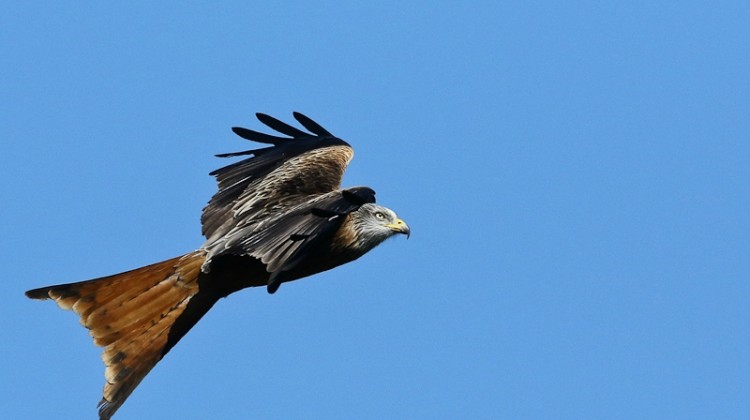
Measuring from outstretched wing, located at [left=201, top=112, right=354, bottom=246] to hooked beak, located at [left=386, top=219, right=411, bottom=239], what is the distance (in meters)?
0.91

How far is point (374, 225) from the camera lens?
37.7ft

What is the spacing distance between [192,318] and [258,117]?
345 centimetres

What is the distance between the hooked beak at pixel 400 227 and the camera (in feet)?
37.9

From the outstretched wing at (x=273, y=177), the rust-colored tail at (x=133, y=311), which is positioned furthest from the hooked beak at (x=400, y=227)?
the rust-colored tail at (x=133, y=311)

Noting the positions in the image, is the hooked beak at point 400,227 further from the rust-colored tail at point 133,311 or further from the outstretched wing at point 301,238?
the rust-colored tail at point 133,311

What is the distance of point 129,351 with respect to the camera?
36.1 ft

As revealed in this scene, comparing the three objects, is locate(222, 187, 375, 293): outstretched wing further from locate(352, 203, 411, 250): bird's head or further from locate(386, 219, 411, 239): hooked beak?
locate(386, 219, 411, 239): hooked beak

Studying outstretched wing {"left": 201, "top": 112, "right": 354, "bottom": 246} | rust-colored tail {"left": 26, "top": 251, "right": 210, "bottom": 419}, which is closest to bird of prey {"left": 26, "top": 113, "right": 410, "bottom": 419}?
rust-colored tail {"left": 26, "top": 251, "right": 210, "bottom": 419}

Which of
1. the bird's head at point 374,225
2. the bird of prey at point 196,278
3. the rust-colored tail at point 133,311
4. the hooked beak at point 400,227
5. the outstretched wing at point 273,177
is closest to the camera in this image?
the bird of prey at point 196,278

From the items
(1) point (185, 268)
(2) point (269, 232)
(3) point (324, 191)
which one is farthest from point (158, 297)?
(3) point (324, 191)

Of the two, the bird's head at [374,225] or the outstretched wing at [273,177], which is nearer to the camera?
the bird's head at [374,225]

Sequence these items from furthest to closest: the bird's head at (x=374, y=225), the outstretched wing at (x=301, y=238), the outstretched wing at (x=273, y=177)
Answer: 1. the outstretched wing at (x=273, y=177)
2. the bird's head at (x=374, y=225)
3. the outstretched wing at (x=301, y=238)

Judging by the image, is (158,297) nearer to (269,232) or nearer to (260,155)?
(269,232)

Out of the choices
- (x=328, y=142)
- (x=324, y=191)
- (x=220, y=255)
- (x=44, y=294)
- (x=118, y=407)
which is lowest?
(x=118, y=407)
